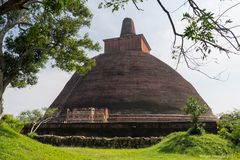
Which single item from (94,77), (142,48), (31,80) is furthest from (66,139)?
(142,48)

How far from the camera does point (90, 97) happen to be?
1364 inches

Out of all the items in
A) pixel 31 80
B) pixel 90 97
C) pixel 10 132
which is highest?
pixel 90 97

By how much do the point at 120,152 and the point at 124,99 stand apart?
17.1 metres

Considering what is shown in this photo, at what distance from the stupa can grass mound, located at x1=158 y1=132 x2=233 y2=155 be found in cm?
721

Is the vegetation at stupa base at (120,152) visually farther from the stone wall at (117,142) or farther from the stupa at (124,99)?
the stupa at (124,99)

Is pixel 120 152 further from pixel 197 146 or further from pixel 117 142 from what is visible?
pixel 117 142

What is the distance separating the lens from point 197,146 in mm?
15445

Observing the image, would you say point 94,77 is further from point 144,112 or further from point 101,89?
point 144,112

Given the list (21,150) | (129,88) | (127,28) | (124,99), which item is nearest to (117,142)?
(21,150)

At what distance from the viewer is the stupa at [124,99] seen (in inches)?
991

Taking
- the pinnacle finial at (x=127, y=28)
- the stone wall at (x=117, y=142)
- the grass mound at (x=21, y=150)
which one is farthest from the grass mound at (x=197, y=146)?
the pinnacle finial at (x=127, y=28)

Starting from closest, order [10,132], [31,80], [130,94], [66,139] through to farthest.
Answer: [10,132], [31,80], [66,139], [130,94]

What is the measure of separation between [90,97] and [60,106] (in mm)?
3751

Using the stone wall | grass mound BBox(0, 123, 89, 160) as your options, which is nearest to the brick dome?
the stone wall
